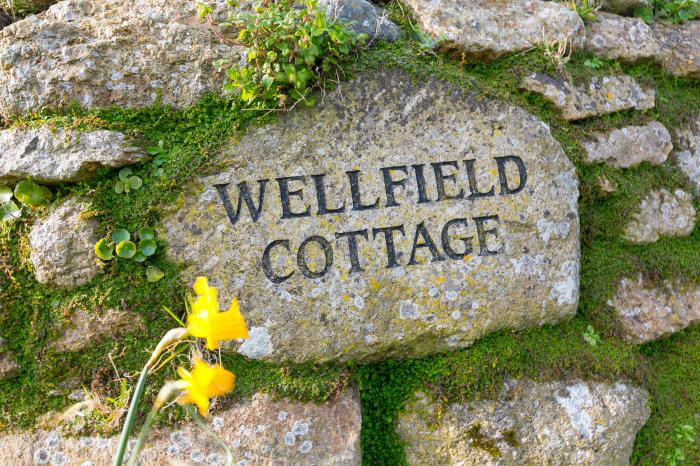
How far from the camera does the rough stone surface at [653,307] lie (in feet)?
9.77

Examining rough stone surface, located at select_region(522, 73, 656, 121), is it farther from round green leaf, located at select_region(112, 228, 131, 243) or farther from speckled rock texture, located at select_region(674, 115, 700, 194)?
round green leaf, located at select_region(112, 228, 131, 243)

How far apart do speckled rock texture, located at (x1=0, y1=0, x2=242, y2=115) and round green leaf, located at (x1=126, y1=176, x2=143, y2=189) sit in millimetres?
341

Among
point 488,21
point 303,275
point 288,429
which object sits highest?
point 488,21

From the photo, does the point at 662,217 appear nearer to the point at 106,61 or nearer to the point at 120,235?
the point at 120,235

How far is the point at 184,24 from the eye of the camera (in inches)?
109

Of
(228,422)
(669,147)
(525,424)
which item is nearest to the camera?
(228,422)

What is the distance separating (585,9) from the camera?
3256 millimetres

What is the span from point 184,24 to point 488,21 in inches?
57.3

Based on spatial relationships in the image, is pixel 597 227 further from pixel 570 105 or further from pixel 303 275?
pixel 303 275

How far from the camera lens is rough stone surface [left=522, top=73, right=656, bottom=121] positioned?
298cm

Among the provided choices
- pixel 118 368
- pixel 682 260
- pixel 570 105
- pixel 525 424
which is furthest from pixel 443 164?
pixel 118 368

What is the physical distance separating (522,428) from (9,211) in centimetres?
239

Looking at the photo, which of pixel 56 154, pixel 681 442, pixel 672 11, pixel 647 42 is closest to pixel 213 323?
pixel 56 154

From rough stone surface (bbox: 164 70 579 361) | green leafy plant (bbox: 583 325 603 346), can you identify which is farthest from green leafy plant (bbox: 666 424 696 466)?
rough stone surface (bbox: 164 70 579 361)
